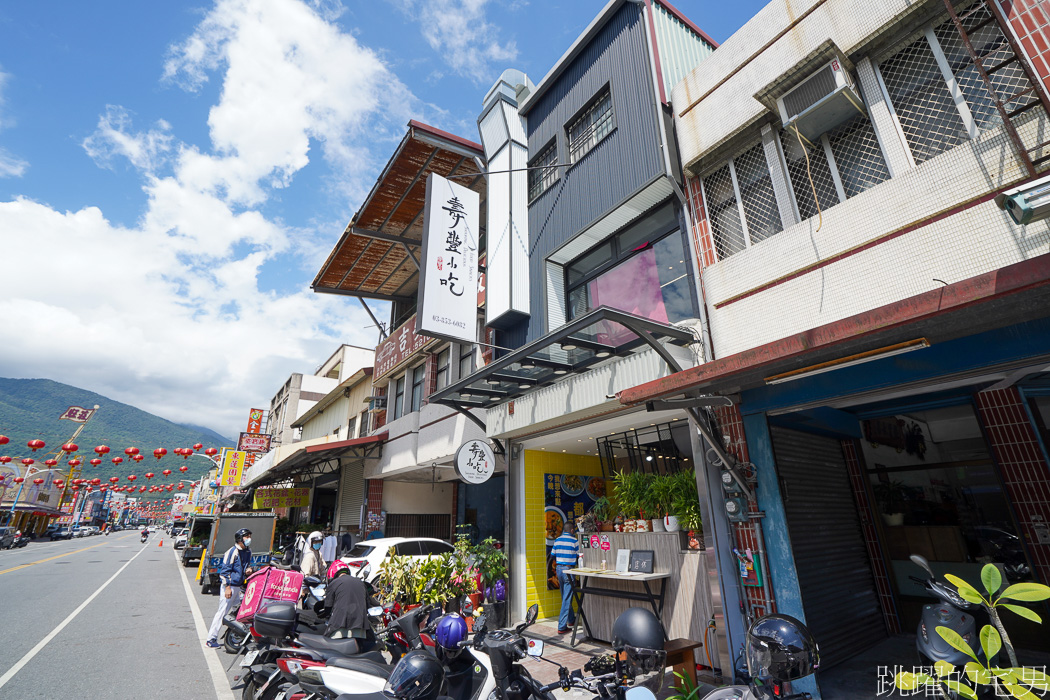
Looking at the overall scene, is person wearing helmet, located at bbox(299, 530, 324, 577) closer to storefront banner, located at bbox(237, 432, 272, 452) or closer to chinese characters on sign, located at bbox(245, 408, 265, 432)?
storefront banner, located at bbox(237, 432, 272, 452)

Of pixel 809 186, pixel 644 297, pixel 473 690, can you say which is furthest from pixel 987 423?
pixel 473 690

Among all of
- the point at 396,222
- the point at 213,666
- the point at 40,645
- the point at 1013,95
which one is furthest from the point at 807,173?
the point at 40,645

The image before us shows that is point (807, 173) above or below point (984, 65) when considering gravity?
below

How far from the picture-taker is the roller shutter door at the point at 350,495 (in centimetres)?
2011

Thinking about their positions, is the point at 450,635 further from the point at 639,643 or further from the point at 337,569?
the point at 337,569

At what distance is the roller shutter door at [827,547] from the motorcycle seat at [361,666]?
16.5 feet

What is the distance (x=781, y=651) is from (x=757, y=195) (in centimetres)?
612

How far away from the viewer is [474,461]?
34.7 ft

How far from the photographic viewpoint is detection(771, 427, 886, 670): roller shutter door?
636 centimetres

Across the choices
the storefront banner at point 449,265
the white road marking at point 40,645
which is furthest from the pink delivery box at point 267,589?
the storefront banner at point 449,265

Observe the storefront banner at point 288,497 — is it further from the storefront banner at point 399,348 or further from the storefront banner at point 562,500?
the storefront banner at point 562,500

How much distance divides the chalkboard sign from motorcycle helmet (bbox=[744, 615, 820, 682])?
456 centimetres

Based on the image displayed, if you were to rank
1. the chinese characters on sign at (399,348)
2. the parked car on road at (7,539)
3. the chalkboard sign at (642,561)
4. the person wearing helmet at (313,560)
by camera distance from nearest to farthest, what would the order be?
1. the chalkboard sign at (642,561)
2. the person wearing helmet at (313,560)
3. the chinese characters on sign at (399,348)
4. the parked car on road at (7,539)

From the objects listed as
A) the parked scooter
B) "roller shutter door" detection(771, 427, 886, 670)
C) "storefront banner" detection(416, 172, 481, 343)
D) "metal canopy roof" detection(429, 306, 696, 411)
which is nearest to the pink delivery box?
"metal canopy roof" detection(429, 306, 696, 411)
